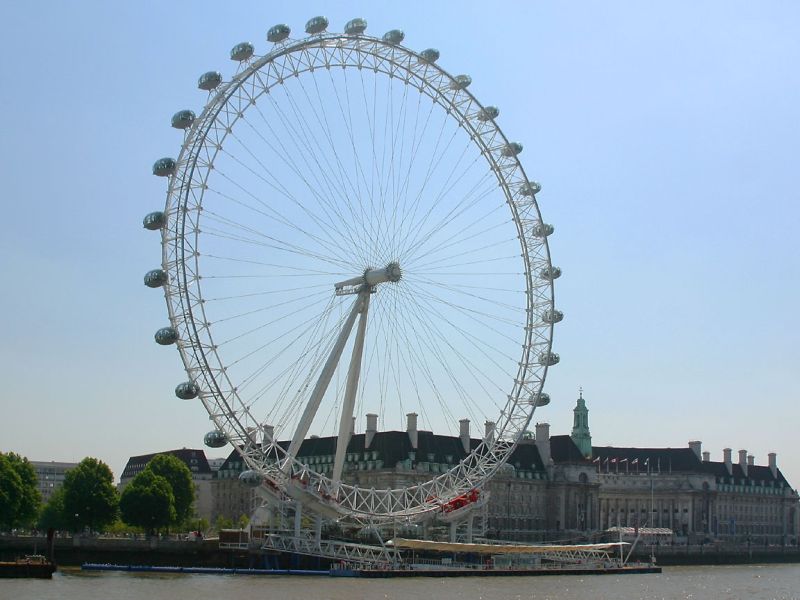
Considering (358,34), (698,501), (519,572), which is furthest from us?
(698,501)

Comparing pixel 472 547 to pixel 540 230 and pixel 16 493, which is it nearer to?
pixel 540 230

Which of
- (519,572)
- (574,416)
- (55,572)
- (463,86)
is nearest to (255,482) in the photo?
(55,572)

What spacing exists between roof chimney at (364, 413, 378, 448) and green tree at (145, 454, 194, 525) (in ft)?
83.7

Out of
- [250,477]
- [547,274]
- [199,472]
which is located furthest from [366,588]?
[199,472]

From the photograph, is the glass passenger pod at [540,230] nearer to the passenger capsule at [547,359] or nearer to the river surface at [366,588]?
the passenger capsule at [547,359]

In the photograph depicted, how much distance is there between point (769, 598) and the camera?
65.6 metres

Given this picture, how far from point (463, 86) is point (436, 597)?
3028 cm

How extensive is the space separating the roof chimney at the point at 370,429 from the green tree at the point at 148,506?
3132 cm

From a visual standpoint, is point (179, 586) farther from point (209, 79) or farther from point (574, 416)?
point (574, 416)

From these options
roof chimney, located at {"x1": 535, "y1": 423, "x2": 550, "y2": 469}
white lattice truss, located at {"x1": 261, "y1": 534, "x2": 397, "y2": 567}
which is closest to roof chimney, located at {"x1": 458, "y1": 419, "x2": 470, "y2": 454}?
roof chimney, located at {"x1": 535, "y1": 423, "x2": 550, "y2": 469}

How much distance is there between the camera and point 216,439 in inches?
2532

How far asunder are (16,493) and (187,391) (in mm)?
28697

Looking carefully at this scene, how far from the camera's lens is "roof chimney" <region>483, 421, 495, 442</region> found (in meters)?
79.2

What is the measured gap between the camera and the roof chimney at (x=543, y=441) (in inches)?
5369
